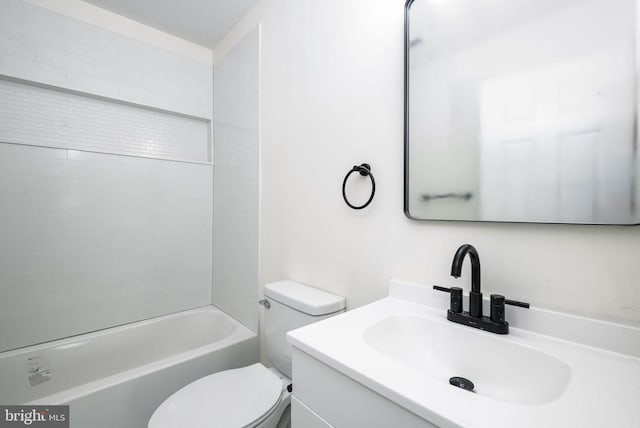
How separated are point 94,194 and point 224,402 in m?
1.65

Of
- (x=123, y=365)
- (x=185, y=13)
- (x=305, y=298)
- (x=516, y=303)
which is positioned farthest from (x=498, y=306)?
(x=185, y=13)

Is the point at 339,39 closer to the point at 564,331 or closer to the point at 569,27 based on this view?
the point at 569,27

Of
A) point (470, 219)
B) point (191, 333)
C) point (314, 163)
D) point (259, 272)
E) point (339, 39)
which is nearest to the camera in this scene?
point (470, 219)

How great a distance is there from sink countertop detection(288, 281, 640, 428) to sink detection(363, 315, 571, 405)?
0.01m

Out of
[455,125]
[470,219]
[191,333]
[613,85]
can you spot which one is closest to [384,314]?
[470,219]

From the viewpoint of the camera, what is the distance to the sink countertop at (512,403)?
438 millimetres

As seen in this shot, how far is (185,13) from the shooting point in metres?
1.90

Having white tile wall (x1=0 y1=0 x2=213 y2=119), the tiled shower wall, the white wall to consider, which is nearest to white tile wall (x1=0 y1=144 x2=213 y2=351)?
the tiled shower wall

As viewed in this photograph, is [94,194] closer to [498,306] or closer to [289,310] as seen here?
[289,310]

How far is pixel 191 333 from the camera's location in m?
2.17

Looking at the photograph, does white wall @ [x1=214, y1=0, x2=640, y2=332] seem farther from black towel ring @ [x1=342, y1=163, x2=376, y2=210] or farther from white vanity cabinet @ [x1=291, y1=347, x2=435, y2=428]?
white vanity cabinet @ [x1=291, y1=347, x2=435, y2=428]

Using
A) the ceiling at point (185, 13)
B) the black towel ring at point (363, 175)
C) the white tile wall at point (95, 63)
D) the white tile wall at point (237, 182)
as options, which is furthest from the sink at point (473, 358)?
the white tile wall at point (95, 63)

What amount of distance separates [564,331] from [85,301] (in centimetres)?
246

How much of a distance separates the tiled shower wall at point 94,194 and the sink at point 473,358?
1.94 meters
